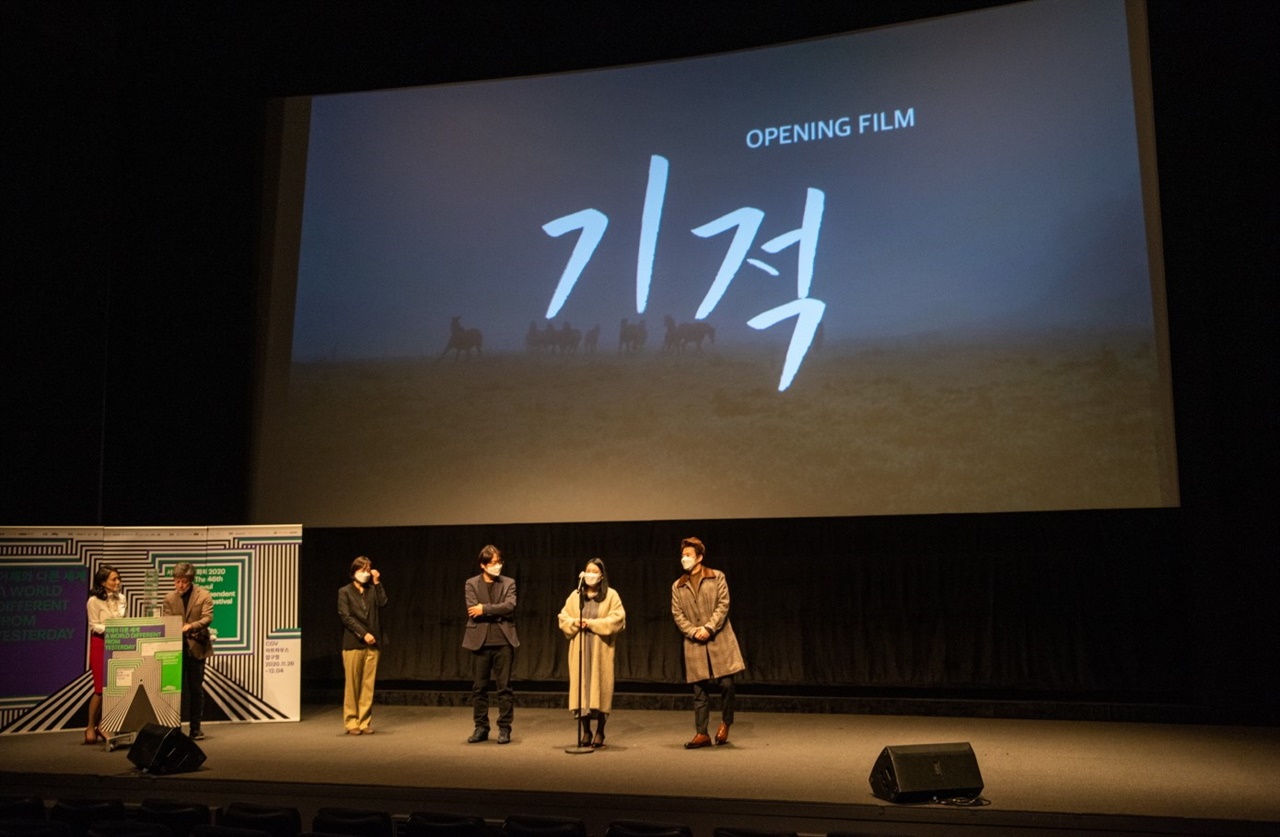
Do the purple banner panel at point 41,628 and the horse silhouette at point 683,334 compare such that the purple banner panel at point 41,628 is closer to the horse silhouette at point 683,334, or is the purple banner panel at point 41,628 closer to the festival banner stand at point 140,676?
the festival banner stand at point 140,676

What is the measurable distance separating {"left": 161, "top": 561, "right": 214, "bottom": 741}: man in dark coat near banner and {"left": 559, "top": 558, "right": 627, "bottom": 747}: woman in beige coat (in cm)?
247

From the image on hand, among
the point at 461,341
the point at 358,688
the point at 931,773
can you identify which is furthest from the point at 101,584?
the point at 931,773

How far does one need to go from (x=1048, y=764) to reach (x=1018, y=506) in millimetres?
1854

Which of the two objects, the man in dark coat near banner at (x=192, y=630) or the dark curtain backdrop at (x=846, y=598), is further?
the dark curtain backdrop at (x=846, y=598)

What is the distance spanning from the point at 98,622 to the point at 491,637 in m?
2.63

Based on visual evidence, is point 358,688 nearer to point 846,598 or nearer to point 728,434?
point 728,434

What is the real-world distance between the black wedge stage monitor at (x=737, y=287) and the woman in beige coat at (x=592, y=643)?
1.47m

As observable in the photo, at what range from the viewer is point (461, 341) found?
866 centimetres

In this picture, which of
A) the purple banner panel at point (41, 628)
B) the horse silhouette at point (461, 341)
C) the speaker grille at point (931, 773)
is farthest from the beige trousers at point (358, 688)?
the speaker grille at point (931, 773)

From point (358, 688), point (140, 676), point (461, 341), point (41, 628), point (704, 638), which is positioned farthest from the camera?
point (461, 341)

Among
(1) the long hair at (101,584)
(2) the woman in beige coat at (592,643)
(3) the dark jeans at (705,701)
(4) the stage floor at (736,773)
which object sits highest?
(1) the long hair at (101,584)

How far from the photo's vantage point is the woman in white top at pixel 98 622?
7219 mm

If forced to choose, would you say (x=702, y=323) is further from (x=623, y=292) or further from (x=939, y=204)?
(x=939, y=204)

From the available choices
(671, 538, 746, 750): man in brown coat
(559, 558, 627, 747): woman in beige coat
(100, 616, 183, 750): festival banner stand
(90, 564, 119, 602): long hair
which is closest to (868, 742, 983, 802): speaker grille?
(671, 538, 746, 750): man in brown coat
